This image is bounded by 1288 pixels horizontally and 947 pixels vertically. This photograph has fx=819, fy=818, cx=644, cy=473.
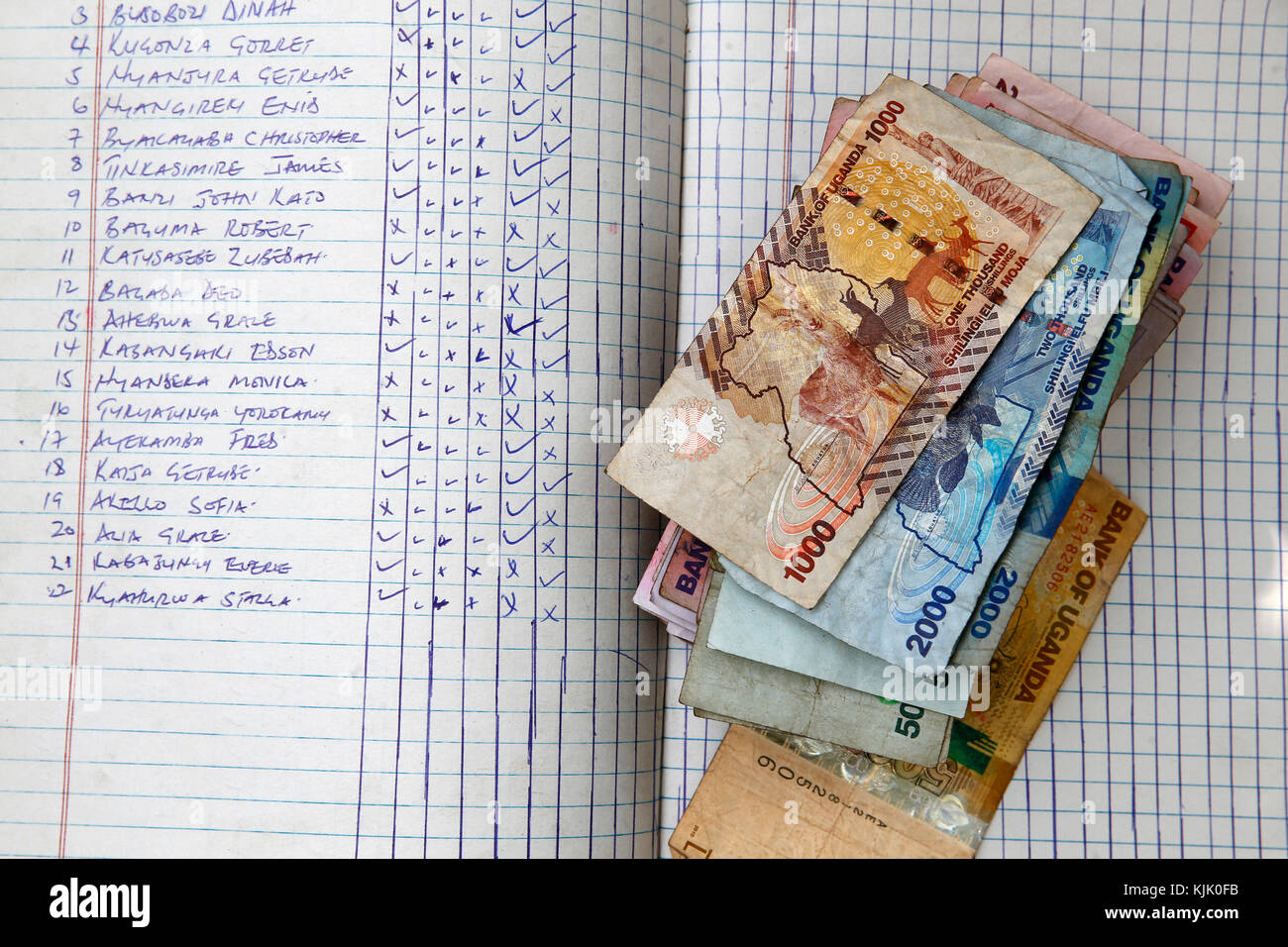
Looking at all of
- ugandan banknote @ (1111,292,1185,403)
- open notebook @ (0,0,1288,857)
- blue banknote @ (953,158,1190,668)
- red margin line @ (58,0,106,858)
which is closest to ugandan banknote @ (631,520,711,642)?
open notebook @ (0,0,1288,857)

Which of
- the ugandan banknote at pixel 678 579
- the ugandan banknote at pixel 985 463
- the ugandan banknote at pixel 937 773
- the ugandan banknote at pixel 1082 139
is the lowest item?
the ugandan banknote at pixel 937 773

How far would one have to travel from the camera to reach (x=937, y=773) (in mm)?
624

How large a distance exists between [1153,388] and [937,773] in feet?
1.14

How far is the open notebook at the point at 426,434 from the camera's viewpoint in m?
0.61

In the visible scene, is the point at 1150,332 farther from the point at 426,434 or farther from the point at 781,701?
the point at 426,434

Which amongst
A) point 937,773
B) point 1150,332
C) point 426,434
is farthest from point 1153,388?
point 426,434

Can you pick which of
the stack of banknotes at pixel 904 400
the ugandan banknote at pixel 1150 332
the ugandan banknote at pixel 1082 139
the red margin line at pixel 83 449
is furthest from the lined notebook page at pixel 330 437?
the ugandan banknote at pixel 1150 332

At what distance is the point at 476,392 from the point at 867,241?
0.30m

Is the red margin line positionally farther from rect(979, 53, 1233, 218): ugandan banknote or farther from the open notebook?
rect(979, 53, 1233, 218): ugandan banknote

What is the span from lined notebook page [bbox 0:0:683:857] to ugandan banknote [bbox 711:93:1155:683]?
0.19 metres

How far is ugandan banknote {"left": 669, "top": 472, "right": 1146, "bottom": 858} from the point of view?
0.62 m

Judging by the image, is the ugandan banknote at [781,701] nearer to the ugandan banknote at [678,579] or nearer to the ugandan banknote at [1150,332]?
the ugandan banknote at [678,579]
